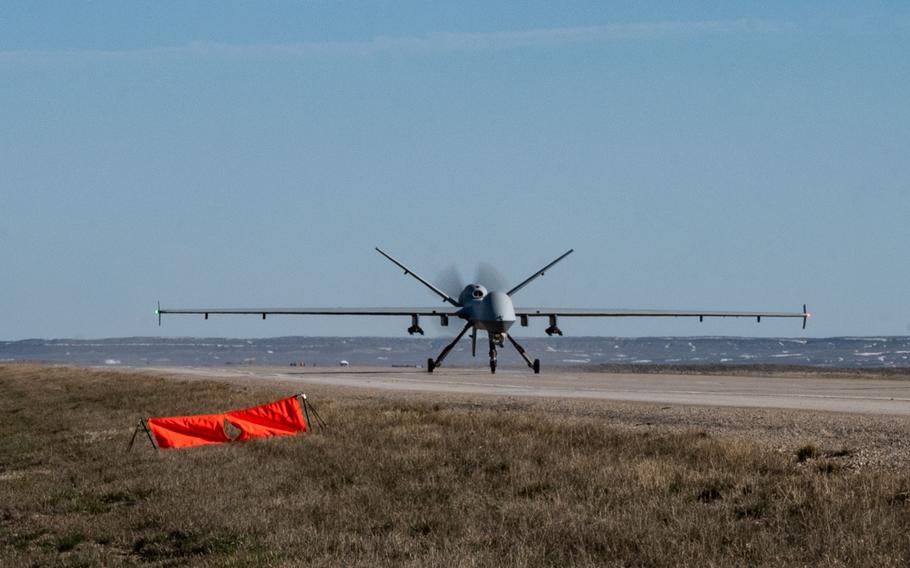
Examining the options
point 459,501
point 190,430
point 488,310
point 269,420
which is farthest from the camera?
point 488,310

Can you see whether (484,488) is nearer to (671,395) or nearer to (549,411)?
(549,411)

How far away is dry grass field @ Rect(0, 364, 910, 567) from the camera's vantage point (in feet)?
35.0

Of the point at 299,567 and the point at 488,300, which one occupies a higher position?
the point at 488,300

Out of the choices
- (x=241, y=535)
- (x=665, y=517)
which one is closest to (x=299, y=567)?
(x=241, y=535)

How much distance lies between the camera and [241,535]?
11.9m

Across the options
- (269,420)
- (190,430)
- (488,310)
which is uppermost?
(488,310)

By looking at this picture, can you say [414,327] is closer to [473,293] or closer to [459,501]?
[473,293]

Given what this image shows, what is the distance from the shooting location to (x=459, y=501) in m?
13.4

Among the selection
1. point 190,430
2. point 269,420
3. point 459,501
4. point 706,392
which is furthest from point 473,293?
point 459,501

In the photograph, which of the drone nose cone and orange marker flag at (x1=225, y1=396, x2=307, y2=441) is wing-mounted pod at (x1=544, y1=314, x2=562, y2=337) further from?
orange marker flag at (x1=225, y1=396, x2=307, y2=441)

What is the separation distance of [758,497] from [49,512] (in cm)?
981

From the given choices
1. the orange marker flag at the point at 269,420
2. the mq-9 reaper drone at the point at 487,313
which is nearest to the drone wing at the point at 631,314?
the mq-9 reaper drone at the point at 487,313

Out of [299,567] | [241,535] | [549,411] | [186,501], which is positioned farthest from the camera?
[549,411]

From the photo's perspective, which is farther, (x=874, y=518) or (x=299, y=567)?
(x=874, y=518)
